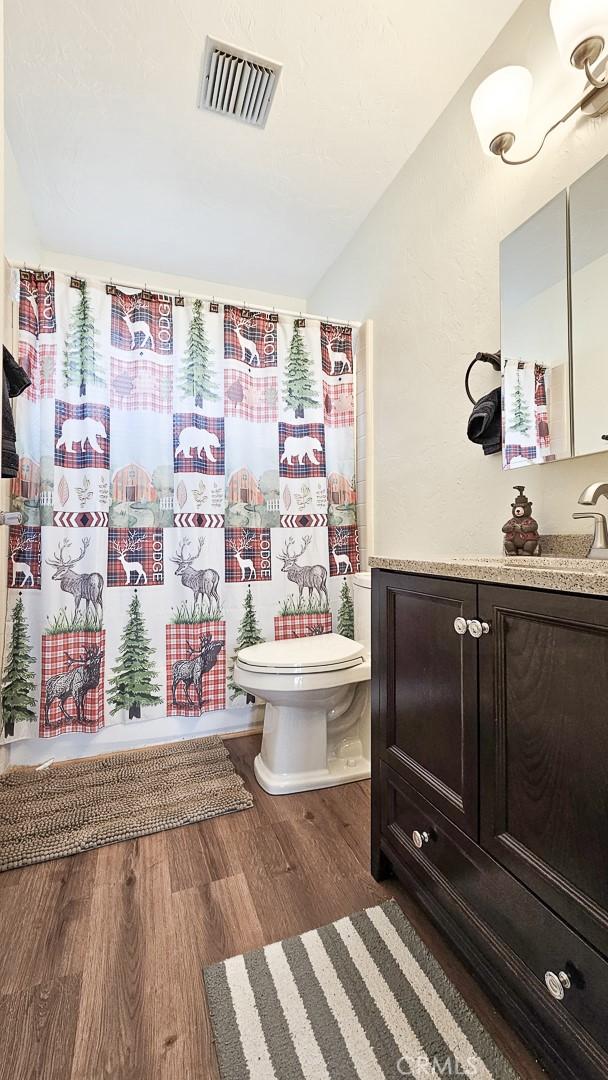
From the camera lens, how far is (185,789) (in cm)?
166

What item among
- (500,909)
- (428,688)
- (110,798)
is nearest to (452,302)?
(428,688)

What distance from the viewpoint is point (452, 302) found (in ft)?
5.10

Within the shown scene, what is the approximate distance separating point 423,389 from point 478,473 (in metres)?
0.47

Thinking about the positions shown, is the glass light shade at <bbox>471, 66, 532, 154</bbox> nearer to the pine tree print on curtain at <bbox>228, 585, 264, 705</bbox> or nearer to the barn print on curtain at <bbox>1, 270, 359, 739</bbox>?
the barn print on curtain at <bbox>1, 270, 359, 739</bbox>

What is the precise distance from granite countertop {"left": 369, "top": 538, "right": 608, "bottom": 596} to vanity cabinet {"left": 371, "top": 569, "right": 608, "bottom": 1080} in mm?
16

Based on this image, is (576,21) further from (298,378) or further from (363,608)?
(363,608)

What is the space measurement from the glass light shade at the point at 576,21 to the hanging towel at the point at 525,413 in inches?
25.5

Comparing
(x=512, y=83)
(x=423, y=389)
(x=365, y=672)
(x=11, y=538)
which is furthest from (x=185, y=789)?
(x=512, y=83)

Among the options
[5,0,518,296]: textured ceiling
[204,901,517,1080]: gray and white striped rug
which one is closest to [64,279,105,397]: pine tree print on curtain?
[5,0,518,296]: textured ceiling

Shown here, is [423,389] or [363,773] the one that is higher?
[423,389]

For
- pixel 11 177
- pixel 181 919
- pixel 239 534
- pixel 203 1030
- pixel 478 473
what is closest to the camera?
pixel 203 1030

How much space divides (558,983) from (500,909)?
0.12 m

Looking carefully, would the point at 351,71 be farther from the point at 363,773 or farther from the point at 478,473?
the point at 363,773

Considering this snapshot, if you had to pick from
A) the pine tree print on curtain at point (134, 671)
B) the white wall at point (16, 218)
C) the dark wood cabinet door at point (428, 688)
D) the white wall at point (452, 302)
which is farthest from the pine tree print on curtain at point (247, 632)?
the white wall at point (16, 218)
